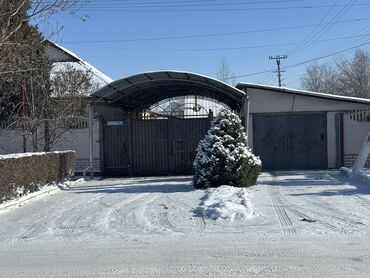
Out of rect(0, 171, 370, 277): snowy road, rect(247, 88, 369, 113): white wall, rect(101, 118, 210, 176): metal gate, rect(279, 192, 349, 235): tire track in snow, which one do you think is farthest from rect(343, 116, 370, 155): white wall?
rect(279, 192, 349, 235): tire track in snow

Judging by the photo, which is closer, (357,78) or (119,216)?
(119,216)

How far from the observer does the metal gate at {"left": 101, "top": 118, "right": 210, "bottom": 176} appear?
20.4 metres

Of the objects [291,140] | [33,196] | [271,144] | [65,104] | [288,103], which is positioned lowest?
[33,196]

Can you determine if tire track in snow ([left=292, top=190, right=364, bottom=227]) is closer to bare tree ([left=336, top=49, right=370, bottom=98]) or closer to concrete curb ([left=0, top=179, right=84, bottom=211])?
concrete curb ([left=0, top=179, right=84, bottom=211])

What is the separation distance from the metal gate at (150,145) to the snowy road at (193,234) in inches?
225

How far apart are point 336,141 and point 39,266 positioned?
16.6 meters

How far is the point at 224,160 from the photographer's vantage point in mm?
14586

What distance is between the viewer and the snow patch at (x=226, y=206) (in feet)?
33.5

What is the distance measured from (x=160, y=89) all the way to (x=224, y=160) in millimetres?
9088

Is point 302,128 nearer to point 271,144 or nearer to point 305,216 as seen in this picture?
point 271,144

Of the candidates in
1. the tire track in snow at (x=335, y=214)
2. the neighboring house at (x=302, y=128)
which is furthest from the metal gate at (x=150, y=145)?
the tire track in snow at (x=335, y=214)

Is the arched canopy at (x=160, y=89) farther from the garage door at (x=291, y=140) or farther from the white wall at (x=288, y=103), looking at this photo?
the garage door at (x=291, y=140)

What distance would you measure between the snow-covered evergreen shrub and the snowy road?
599 mm

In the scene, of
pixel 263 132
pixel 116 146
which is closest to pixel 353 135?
pixel 263 132
